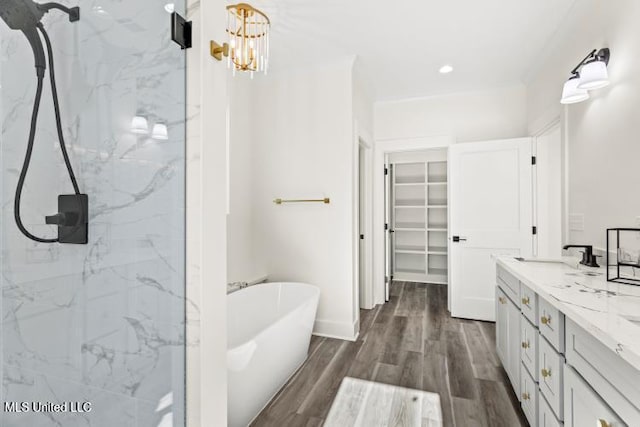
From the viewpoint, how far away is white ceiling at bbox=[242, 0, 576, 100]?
221cm

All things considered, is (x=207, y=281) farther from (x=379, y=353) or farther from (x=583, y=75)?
(x=583, y=75)

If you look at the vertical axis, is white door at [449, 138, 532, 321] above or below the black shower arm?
below

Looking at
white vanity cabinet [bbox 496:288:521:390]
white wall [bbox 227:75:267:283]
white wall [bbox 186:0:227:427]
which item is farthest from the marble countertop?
white wall [bbox 227:75:267:283]

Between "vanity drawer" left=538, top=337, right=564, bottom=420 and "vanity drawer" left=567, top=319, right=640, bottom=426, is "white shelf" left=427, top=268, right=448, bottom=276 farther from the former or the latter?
"vanity drawer" left=567, top=319, right=640, bottom=426

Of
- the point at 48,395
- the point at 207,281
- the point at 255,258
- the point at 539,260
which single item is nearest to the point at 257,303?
the point at 255,258

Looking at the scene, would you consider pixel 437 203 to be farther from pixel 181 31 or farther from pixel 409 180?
pixel 181 31

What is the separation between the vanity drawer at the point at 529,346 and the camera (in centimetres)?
150

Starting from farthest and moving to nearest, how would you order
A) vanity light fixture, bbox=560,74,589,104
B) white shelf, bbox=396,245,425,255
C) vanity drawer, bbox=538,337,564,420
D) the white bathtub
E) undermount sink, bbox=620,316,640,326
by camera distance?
white shelf, bbox=396,245,425,255 → vanity light fixture, bbox=560,74,589,104 → the white bathtub → vanity drawer, bbox=538,337,564,420 → undermount sink, bbox=620,316,640,326

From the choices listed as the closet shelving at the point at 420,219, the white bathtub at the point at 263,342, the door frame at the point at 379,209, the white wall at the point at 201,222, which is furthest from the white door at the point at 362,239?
the white wall at the point at 201,222

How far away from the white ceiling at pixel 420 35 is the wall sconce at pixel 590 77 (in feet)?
1.85

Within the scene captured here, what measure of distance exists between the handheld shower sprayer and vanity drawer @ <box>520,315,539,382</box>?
6.39 feet

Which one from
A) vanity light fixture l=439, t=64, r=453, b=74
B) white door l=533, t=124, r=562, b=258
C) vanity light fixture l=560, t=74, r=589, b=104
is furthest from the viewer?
white door l=533, t=124, r=562, b=258

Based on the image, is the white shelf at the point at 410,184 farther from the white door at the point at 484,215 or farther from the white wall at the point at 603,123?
the white wall at the point at 603,123

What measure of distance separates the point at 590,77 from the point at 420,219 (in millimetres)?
3776
